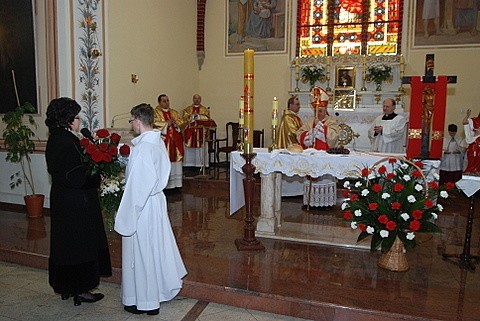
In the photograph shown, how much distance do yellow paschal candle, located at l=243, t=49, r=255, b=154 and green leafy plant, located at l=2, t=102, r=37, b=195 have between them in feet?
11.4

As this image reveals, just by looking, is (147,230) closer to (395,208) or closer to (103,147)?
(103,147)

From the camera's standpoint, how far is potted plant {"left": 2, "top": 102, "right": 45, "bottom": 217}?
6.29 meters

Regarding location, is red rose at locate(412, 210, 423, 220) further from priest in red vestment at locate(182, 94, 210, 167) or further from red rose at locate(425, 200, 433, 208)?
priest in red vestment at locate(182, 94, 210, 167)

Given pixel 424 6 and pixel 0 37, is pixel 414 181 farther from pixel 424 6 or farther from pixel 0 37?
pixel 424 6

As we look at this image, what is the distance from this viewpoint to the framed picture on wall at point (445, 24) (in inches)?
392

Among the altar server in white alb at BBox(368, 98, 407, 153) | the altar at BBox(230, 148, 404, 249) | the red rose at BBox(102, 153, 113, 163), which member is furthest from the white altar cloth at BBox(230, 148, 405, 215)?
the altar server in white alb at BBox(368, 98, 407, 153)

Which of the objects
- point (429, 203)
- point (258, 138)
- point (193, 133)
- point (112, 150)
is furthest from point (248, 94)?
point (258, 138)

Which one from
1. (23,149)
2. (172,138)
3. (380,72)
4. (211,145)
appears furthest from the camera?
(211,145)

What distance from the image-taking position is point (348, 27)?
36.1 ft

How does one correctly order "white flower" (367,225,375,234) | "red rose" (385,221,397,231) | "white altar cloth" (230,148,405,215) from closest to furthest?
"red rose" (385,221,397,231)
"white flower" (367,225,375,234)
"white altar cloth" (230,148,405,215)

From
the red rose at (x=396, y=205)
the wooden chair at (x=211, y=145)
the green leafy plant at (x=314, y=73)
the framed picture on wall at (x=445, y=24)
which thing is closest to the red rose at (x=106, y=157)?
the red rose at (x=396, y=205)

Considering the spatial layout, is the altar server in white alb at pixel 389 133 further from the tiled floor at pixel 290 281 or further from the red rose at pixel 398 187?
the red rose at pixel 398 187

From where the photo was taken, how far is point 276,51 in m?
11.5

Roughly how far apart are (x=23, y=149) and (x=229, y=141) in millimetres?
6451
